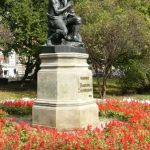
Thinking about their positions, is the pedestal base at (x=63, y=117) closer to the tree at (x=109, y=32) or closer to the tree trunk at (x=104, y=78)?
the tree at (x=109, y=32)

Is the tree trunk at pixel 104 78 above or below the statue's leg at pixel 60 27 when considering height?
below

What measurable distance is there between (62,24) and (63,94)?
2265 mm

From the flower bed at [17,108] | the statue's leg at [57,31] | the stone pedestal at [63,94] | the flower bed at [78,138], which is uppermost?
the statue's leg at [57,31]

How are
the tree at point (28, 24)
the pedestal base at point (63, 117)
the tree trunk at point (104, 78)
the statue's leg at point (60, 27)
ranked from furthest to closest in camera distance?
the tree at point (28, 24) < the tree trunk at point (104, 78) < the statue's leg at point (60, 27) < the pedestal base at point (63, 117)

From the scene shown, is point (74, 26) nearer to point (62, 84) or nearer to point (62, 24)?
point (62, 24)

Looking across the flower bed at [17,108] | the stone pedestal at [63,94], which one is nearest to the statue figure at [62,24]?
the stone pedestal at [63,94]

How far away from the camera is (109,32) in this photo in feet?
86.8

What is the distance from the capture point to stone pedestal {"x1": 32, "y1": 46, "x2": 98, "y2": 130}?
1109 centimetres

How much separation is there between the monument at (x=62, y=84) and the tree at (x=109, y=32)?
14379 mm

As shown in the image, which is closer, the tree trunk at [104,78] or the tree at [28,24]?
the tree trunk at [104,78]

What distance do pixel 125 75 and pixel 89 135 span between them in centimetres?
2410

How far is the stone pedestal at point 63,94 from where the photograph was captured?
1109cm

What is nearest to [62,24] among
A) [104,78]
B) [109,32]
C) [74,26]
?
[74,26]

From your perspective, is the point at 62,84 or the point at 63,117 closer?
the point at 63,117
